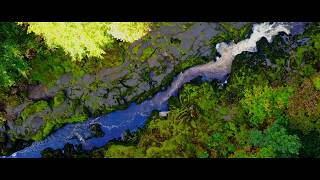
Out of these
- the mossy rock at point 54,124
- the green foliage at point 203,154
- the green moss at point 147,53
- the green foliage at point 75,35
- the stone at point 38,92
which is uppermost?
the green foliage at point 75,35

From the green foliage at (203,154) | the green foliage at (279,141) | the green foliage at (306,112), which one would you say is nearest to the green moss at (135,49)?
the green foliage at (203,154)

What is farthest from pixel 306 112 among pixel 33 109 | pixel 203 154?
pixel 33 109

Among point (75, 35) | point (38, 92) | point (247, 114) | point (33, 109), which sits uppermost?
point (75, 35)

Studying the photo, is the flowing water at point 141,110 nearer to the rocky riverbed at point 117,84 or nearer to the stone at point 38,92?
the rocky riverbed at point 117,84

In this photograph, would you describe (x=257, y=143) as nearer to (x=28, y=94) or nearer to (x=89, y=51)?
(x=89, y=51)

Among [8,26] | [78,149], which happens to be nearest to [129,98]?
[78,149]

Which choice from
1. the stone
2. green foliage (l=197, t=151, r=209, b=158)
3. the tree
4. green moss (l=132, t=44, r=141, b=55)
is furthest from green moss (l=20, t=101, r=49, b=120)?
green foliage (l=197, t=151, r=209, b=158)

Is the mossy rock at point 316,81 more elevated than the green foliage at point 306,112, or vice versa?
the mossy rock at point 316,81

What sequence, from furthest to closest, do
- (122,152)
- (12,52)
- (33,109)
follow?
(33,109) < (122,152) < (12,52)

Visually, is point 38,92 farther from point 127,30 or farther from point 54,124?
point 127,30
